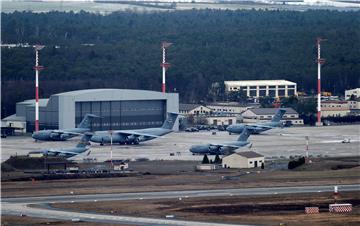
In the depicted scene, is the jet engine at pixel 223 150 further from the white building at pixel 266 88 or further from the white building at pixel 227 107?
the white building at pixel 266 88

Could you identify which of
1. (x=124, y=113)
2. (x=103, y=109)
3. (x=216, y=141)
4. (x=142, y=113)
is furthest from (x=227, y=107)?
(x=216, y=141)

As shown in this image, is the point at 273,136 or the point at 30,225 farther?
the point at 273,136

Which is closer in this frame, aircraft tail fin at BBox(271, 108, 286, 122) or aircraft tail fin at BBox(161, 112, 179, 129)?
aircraft tail fin at BBox(161, 112, 179, 129)

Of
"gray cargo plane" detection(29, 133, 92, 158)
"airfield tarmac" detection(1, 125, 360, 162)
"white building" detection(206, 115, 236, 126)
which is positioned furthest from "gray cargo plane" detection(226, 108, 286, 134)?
"gray cargo plane" detection(29, 133, 92, 158)

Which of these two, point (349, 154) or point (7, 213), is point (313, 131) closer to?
point (349, 154)

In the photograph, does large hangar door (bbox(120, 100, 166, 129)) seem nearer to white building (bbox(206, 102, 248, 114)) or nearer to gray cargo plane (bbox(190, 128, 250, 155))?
white building (bbox(206, 102, 248, 114))

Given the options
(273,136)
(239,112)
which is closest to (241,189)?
(273,136)

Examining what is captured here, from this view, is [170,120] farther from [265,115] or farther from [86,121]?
[265,115]
